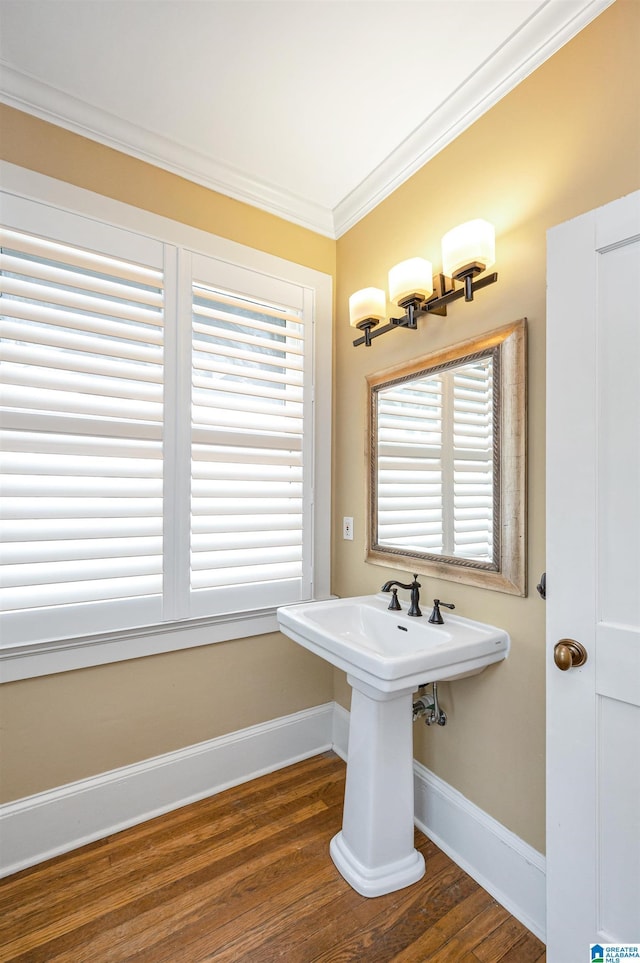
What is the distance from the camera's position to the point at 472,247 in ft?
4.63

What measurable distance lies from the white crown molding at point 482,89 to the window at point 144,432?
0.57 metres

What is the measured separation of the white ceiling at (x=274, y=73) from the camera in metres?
1.31

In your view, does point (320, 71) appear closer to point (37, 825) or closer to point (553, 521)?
point (553, 521)

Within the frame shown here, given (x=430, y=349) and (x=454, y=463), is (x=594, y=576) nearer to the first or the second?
(x=454, y=463)

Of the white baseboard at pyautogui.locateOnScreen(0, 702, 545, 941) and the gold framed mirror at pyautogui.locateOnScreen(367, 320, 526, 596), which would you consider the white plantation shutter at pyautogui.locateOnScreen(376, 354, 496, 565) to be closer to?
the gold framed mirror at pyautogui.locateOnScreen(367, 320, 526, 596)

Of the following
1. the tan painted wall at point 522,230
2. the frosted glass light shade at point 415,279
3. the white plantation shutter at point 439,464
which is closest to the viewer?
the tan painted wall at point 522,230

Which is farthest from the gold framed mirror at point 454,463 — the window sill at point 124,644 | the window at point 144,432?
the window sill at point 124,644

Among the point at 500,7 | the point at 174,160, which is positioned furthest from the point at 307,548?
the point at 500,7

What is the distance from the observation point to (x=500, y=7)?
1.29 meters

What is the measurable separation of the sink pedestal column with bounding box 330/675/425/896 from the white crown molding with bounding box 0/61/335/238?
2105mm

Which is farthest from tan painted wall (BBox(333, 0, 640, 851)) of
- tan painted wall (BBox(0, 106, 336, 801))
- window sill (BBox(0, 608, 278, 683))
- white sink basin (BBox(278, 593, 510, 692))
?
window sill (BBox(0, 608, 278, 683))

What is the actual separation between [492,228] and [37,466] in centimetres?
175

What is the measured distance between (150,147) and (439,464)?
67.7 inches

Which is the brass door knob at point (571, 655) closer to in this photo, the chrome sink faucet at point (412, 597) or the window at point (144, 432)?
the chrome sink faucet at point (412, 597)
